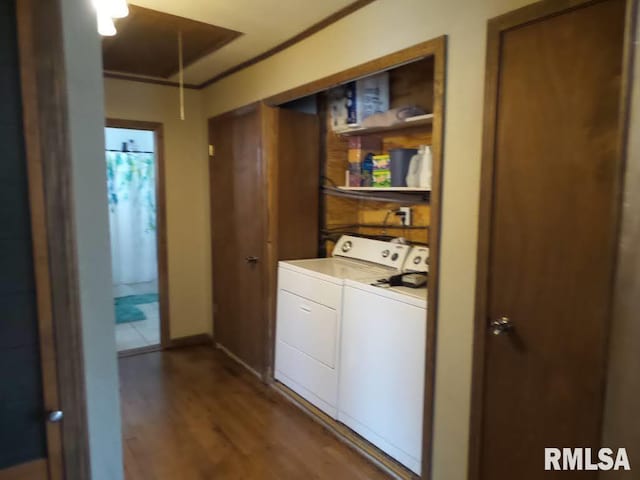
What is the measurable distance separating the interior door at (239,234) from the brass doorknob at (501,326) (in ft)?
6.16

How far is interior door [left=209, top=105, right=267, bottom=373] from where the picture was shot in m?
3.37

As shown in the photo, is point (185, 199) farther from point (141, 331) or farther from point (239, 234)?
point (141, 331)

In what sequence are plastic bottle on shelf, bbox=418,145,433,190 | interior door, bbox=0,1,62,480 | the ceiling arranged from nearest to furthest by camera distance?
interior door, bbox=0,1,62,480, the ceiling, plastic bottle on shelf, bbox=418,145,433,190

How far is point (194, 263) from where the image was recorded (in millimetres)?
4297

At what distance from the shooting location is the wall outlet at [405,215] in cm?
291

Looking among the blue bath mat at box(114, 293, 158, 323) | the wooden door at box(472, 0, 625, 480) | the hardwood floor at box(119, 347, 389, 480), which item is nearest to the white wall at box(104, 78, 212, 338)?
the hardwood floor at box(119, 347, 389, 480)

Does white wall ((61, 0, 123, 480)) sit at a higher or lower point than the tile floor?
higher

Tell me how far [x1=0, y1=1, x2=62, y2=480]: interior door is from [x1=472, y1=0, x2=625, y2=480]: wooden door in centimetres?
148

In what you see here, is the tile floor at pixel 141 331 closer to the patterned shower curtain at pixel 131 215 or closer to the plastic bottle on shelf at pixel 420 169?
the patterned shower curtain at pixel 131 215

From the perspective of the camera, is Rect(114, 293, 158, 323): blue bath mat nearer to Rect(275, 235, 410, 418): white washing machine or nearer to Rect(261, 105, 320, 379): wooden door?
Rect(261, 105, 320, 379): wooden door

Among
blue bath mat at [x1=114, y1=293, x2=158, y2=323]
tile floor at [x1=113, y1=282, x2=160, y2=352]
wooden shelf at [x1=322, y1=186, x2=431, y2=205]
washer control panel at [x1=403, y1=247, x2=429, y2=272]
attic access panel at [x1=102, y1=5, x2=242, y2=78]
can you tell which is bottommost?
tile floor at [x1=113, y1=282, x2=160, y2=352]

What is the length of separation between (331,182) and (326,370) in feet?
4.48

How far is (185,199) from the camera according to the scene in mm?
4184

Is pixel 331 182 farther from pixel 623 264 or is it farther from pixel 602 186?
pixel 623 264
